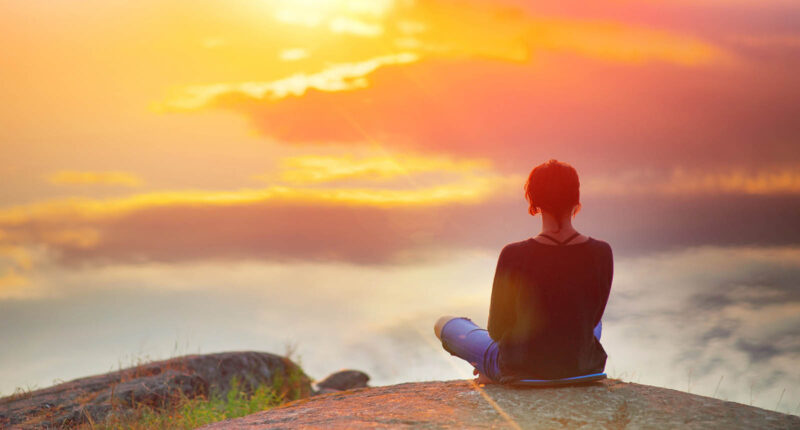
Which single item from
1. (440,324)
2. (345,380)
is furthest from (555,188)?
(345,380)

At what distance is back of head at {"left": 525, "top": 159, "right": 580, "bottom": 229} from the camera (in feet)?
16.6

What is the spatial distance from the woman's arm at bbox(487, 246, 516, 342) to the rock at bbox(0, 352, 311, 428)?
5299 millimetres

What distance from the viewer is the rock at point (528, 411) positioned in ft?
15.3

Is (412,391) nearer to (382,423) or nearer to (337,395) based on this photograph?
(337,395)

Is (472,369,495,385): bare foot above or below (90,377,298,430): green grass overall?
above

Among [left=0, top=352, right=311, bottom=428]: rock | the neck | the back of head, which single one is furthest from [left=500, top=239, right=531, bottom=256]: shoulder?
[left=0, top=352, right=311, bottom=428]: rock

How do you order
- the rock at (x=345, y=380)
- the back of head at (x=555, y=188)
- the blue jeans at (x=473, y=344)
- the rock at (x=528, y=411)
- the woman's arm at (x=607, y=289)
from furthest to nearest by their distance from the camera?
the rock at (x=345, y=380) → the blue jeans at (x=473, y=344) → the woman's arm at (x=607, y=289) → the back of head at (x=555, y=188) → the rock at (x=528, y=411)

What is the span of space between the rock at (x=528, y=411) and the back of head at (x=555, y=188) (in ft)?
4.57

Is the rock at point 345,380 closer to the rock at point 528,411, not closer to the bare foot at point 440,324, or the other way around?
the bare foot at point 440,324

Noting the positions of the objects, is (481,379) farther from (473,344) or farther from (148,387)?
(148,387)

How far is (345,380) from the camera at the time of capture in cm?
1580

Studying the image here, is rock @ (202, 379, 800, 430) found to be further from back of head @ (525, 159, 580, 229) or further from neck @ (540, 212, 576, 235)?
back of head @ (525, 159, 580, 229)

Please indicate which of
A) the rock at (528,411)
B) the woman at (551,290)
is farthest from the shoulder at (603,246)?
the rock at (528,411)

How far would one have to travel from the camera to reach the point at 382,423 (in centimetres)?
469
